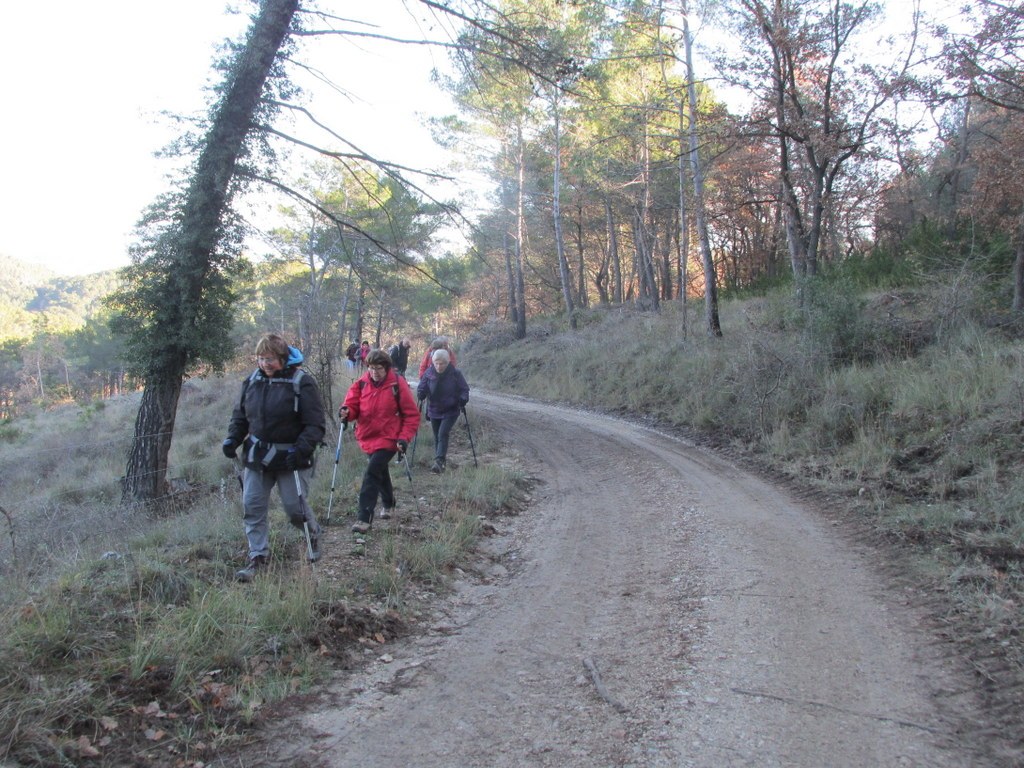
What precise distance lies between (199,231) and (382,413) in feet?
14.8

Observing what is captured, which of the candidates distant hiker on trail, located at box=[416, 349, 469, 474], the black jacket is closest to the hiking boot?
the black jacket

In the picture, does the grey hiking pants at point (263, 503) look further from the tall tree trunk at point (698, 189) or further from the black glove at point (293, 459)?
the tall tree trunk at point (698, 189)

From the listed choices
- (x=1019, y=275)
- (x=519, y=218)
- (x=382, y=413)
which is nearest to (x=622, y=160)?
(x=519, y=218)

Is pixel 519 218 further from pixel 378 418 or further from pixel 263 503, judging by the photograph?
pixel 263 503

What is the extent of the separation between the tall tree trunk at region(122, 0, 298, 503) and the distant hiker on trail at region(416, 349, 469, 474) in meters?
3.49

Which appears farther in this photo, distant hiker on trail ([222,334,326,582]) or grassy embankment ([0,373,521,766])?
distant hiker on trail ([222,334,326,582])

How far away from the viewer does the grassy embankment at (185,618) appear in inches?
115

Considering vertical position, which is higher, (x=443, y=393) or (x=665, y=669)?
(x=443, y=393)

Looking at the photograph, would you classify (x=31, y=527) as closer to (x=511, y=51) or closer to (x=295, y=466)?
(x=295, y=466)

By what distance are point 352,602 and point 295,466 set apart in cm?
121

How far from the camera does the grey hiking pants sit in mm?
4902

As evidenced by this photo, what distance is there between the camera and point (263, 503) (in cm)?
497

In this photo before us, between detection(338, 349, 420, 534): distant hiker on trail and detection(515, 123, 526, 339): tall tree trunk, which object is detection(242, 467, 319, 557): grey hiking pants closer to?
detection(338, 349, 420, 534): distant hiker on trail

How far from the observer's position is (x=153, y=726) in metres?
3.00
